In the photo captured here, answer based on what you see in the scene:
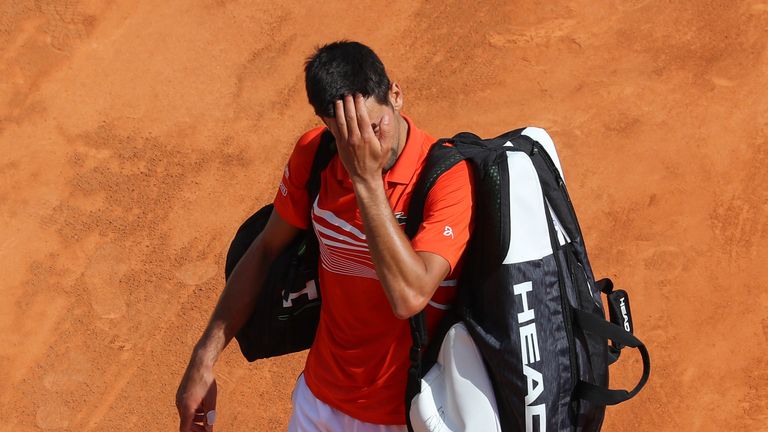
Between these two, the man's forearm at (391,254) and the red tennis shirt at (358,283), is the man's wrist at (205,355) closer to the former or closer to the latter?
the red tennis shirt at (358,283)

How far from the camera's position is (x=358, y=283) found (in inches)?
133

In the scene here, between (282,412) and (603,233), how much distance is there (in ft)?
7.66

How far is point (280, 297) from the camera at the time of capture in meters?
3.80

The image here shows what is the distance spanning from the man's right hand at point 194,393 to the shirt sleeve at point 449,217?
3.78ft

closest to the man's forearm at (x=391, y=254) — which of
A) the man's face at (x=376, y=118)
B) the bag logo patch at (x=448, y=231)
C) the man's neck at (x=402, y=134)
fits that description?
the bag logo patch at (x=448, y=231)

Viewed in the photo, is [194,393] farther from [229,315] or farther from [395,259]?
[395,259]

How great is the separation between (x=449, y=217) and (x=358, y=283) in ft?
1.76

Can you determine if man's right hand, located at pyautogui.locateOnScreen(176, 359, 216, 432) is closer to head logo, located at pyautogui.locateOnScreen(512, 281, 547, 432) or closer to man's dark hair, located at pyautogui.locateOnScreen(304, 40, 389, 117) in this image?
man's dark hair, located at pyautogui.locateOnScreen(304, 40, 389, 117)

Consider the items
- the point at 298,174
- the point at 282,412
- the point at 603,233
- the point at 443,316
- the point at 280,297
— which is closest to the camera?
the point at 443,316

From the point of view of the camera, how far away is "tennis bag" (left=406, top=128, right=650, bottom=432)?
299cm

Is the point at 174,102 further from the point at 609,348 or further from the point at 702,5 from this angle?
the point at 609,348

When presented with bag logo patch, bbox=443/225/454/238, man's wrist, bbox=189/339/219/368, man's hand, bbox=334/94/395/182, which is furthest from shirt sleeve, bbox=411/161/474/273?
man's wrist, bbox=189/339/219/368

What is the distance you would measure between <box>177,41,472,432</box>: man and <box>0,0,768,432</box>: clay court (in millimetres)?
2201

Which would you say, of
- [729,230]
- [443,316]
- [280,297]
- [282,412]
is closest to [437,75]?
[729,230]
